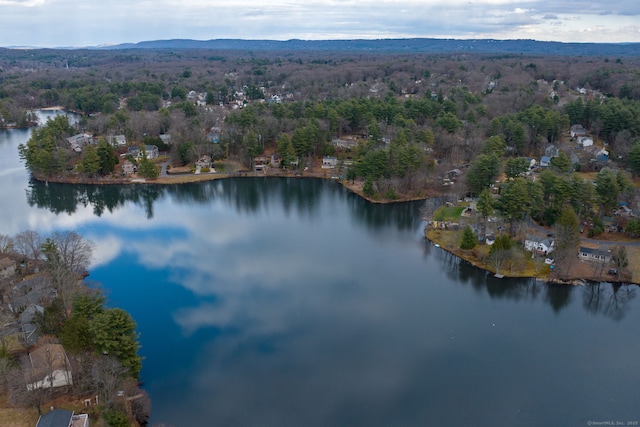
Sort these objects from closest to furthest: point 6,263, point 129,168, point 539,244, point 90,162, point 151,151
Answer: point 6,263
point 539,244
point 90,162
point 129,168
point 151,151

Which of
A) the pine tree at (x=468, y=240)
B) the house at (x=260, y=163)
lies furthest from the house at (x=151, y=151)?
the pine tree at (x=468, y=240)

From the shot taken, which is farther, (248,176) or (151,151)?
(151,151)

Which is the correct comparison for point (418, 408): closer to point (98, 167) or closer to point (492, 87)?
point (98, 167)

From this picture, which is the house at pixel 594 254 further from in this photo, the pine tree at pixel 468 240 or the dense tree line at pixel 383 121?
the dense tree line at pixel 383 121

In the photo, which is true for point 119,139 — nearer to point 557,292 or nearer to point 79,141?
point 79,141

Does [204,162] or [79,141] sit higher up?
[79,141]

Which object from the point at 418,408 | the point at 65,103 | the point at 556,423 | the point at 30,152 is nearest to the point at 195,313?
the point at 418,408

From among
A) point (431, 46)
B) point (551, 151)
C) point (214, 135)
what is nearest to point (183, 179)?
point (214, 135)

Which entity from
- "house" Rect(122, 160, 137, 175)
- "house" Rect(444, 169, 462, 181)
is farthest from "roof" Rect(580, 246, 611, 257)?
"house" Rect(122, 160, 137, 175)
